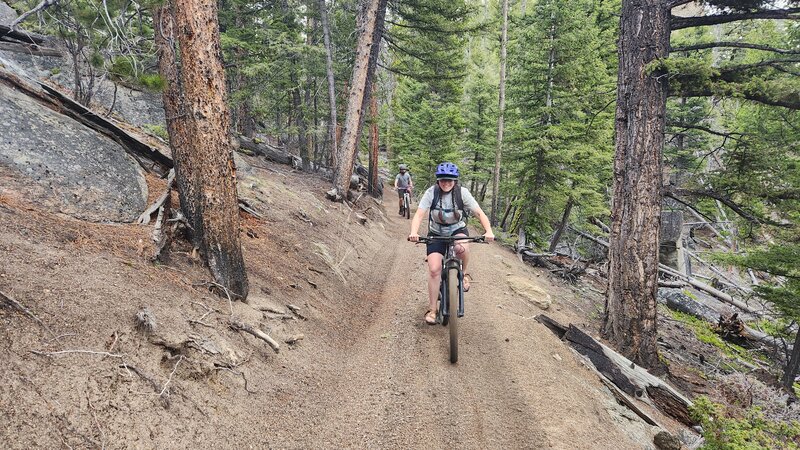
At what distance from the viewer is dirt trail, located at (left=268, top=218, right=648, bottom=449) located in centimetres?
397

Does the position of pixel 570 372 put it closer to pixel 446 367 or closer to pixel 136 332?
Result: pixel 446 367

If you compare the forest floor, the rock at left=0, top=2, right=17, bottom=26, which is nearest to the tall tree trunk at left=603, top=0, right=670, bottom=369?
the forest floor

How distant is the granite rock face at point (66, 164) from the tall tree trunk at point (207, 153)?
4.05 feet

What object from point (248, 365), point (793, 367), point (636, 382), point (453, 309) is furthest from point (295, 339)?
point (793, 367)

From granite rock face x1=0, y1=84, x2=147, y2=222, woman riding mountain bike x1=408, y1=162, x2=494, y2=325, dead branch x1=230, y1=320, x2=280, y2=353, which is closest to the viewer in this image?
dead branch x1=230, y1=320, x2=280, y2=353

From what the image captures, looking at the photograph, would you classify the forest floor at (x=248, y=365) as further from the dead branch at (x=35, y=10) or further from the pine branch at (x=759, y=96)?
the pine branch at (x=759, y=96)

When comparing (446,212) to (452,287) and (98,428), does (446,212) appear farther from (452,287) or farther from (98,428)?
(98,428)

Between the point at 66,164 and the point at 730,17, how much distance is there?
1036 centimetres

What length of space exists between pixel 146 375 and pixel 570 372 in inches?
200

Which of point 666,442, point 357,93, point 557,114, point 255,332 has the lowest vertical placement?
point 666,442

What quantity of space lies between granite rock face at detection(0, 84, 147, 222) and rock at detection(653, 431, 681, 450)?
23.6 ft

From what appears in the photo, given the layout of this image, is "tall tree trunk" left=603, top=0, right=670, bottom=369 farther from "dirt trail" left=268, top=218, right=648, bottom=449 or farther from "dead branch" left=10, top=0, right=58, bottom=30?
"dead branch" left=10, top=0, right=58, bottom=30

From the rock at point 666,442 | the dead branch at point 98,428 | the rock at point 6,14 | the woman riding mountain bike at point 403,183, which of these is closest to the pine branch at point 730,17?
the rock at point 666,442

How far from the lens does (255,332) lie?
4625mm
